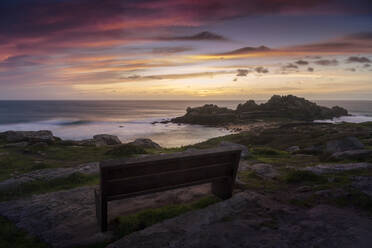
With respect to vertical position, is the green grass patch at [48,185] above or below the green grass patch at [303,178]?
below

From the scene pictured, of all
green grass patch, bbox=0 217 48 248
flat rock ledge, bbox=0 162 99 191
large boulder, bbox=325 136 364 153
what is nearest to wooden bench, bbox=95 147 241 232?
green grass patch, bbox=0 217 48 248

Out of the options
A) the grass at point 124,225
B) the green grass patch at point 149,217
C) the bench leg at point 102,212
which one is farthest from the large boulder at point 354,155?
the bench leg at point 102,212

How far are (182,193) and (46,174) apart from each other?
543 cm

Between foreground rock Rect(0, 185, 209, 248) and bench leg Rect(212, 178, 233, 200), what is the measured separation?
427 mm

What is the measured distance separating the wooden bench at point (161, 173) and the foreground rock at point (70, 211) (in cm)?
38

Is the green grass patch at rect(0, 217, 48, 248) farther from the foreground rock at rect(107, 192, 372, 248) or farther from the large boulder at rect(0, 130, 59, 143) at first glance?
the large boulder at rect(0, 130, 59, 143)

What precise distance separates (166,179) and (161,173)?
0.59ft

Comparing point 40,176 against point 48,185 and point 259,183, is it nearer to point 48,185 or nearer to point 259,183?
point 48,185

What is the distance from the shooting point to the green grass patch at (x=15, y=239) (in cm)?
371

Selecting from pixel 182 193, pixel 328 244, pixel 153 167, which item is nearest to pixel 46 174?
pixel 182 193

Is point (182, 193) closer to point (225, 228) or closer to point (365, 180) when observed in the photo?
point (225, 228)

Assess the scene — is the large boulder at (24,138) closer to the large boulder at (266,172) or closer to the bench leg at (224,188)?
the large boulder at (266,172)

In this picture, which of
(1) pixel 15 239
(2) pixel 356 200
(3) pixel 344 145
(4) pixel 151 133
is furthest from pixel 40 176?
(4) pixel 151 133

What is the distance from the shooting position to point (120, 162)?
11.8 feet
